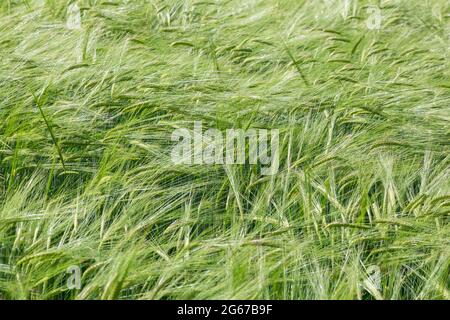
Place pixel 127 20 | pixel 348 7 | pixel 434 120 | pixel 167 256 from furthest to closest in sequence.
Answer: pixel 348 7, pixel 127 20, pixel 434 120, pixel 167 256

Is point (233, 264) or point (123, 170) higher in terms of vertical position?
point (123, 170)

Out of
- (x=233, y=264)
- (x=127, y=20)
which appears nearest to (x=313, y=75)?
(x=127, y=20)

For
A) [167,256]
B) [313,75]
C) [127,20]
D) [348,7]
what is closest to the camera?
[167,256]

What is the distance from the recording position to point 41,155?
6.23ft

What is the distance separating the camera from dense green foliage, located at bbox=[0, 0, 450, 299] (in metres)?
1.61

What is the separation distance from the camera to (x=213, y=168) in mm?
1891

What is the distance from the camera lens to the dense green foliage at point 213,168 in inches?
63.5

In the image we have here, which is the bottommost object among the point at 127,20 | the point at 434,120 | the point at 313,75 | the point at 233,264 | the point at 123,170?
the point at 233,264

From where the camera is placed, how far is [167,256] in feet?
5.35
